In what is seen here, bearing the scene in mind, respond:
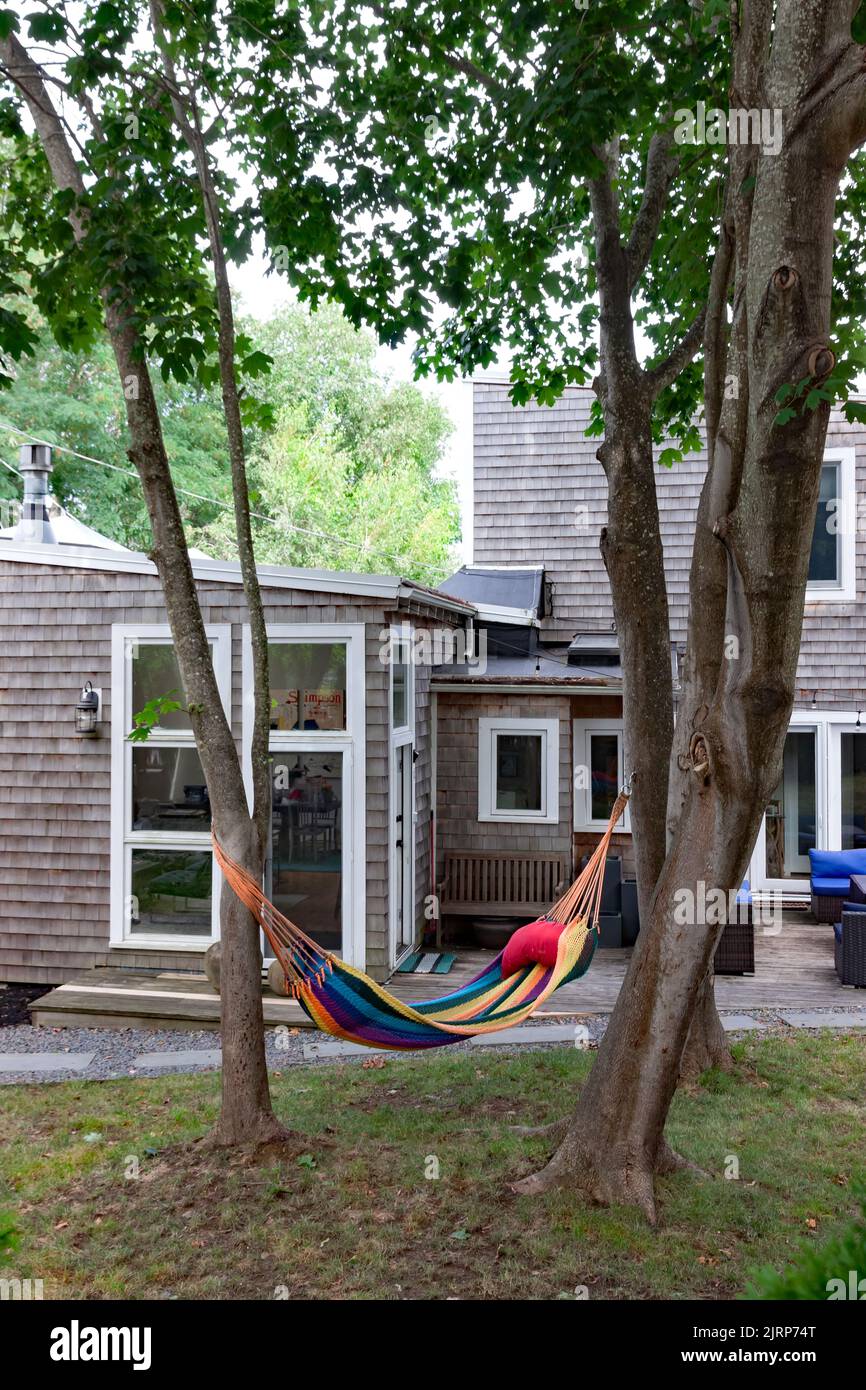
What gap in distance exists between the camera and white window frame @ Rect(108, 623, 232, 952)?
767 centimetres

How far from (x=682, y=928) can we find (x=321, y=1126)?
7.00 ft

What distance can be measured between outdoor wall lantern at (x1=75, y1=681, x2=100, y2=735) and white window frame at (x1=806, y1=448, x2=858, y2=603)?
6.65m

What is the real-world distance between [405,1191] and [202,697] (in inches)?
90.5

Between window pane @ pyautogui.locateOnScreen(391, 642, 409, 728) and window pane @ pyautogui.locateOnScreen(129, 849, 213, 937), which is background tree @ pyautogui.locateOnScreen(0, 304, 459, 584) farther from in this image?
window pane @ pyautogui.locateOnScreen(129, 849, 213, 937)

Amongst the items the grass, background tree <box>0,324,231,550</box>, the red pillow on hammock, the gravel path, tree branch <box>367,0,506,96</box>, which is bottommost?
the gravel path

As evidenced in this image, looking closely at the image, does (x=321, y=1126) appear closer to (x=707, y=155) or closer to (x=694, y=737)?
(x=694, y=737)

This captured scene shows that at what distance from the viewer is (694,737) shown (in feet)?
12.8

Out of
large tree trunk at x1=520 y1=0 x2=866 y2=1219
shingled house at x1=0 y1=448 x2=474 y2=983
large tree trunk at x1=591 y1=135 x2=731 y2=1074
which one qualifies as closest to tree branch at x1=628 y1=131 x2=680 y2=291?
large tree trunk at x1=591 y1=135 x2=731 y2=1074

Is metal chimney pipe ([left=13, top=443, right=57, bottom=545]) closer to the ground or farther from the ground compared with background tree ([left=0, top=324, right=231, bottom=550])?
closer to the ground

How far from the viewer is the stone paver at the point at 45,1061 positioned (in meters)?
6.15

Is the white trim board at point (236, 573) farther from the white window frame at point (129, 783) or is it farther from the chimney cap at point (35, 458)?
the chimney cap at point (35, 458)

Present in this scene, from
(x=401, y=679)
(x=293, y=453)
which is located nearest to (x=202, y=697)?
(x=401, y=679)

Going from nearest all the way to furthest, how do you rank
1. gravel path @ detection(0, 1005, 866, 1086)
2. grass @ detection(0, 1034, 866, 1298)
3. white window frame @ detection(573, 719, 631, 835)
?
grass @ detection(0, 1034, 866, 1298)
gravel path @ detection(0, 1005, 866, 1086)
white window frame @ detection(573, 719, 631, 835)
